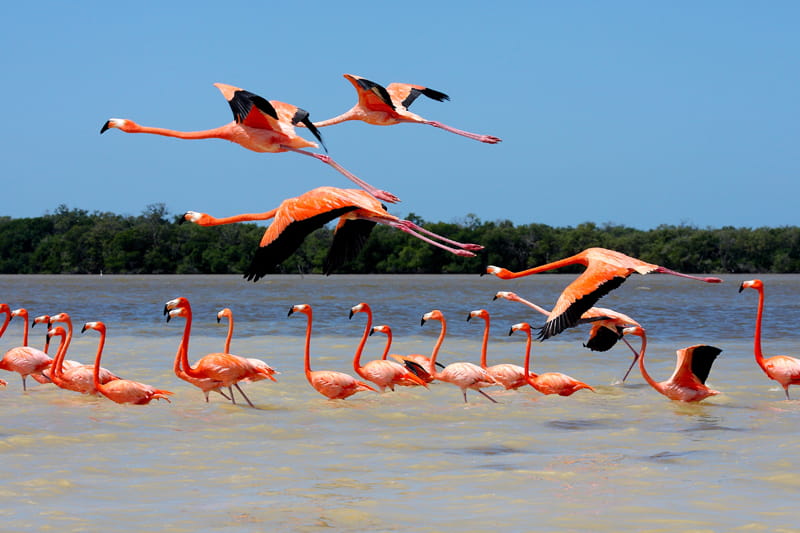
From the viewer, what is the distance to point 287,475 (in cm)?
823

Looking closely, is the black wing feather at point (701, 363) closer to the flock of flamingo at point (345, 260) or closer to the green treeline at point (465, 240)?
the flock of flamingo at point (345, 260)

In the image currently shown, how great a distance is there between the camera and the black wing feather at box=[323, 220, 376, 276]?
7086mm

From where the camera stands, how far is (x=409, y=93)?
825 cm

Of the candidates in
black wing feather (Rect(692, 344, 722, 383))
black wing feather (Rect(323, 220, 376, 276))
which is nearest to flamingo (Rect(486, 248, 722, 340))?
black wing feather (Rect(323, 220, 376, 276))

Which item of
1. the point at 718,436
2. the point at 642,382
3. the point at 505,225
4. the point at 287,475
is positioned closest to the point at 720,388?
the point at 642,382

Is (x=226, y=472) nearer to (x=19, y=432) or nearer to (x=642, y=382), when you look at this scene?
(x=19, y=432)

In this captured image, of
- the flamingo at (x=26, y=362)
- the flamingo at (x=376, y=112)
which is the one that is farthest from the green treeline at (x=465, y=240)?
the flamingo at (x=376, y=112)

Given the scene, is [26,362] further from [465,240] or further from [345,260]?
[465,240]

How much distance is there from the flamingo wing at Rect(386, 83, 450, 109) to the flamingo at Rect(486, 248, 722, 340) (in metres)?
1.35

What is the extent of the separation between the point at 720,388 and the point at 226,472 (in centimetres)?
695

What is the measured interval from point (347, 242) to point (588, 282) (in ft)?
6.35

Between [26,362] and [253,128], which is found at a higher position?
[253,128]

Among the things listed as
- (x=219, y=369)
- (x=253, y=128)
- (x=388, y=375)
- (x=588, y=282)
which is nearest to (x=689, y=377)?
(x=388, y=375)

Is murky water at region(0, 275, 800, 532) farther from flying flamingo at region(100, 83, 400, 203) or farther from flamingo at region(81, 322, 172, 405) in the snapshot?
flying flamingo at region(100, 83, 400, 203)
